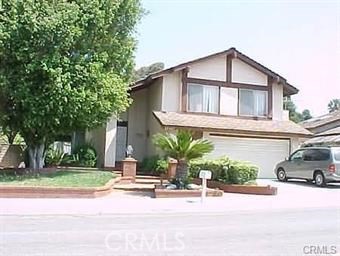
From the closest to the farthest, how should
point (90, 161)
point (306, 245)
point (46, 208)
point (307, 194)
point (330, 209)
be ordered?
1. point (306, 245)
2. point (46, 208)
3. point (330, 209)
4. point (307, 194)
5. point (90, 161)

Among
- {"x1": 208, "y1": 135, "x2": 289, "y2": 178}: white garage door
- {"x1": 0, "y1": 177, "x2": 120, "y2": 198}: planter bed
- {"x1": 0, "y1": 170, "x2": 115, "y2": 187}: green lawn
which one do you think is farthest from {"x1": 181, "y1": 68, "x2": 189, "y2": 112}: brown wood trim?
{"x1": 0, "y1": 177, "x2": 120, "y2": 198}: planter bed

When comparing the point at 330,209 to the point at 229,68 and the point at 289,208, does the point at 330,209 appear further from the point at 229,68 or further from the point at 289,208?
the point at 229,68

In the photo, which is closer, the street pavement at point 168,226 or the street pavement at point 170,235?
the street pavement at point 170,235

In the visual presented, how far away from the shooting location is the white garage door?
2625 centimetres

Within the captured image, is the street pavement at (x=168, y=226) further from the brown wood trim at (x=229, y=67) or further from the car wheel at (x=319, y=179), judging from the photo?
the brown wood trim at (x=229, y=67)

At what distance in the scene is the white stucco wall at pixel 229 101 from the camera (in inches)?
1065

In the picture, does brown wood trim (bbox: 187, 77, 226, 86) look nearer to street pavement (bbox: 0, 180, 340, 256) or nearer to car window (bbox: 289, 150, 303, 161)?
car window (bbox: 289, 150, 303, 161)

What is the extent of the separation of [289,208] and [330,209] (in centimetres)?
130

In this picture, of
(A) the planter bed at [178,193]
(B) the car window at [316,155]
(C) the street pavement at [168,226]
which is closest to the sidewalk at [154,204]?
(C) the street pavement at [168,226]

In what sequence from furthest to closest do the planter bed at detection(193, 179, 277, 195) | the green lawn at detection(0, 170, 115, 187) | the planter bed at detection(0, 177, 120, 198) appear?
the planter bed at detection(193, 179, 277, 195) < the green lawn at detection(0, 170, 115, 187) < the planter bed at detection(0, 177, 120, 198)

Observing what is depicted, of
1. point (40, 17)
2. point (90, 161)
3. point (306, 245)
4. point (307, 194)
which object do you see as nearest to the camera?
point (306, 245)

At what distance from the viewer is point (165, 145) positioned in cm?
1784

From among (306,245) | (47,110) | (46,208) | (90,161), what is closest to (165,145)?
(47,110)

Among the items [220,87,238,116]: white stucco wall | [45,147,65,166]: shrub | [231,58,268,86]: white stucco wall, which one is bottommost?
[45,147,65,166]: shrub
